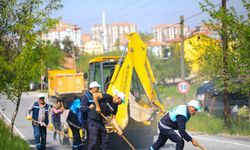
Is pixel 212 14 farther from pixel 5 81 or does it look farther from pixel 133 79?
pixel 5 81

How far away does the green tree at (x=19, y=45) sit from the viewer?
1562 centimetres

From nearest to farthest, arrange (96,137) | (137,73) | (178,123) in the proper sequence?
(178,123) < (96,137) < (137,73)

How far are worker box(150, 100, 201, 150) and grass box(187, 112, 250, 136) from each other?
10464 millimetres

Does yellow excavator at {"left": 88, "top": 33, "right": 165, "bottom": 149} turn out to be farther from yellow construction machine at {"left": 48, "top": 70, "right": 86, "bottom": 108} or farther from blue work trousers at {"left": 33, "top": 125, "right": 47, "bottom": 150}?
yellow construction machine at {"left": 48, "top": 70, "right": 86, "bottom": 108}

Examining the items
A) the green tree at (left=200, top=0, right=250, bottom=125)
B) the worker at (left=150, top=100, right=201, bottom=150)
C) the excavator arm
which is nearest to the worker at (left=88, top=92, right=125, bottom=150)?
the worker at (left=150, top=100, right=201, bottom=150)

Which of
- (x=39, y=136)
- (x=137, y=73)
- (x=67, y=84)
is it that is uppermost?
(x=137, y=73)

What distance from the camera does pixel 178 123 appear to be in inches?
443

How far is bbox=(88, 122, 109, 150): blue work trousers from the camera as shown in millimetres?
12250

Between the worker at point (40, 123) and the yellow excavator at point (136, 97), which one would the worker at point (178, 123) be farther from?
the worker at point (40, 123)

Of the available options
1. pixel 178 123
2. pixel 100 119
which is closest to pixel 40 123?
pixel 100 119

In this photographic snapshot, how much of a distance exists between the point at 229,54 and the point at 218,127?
356cm

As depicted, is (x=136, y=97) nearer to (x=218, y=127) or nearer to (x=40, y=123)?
(x=40, y=123)

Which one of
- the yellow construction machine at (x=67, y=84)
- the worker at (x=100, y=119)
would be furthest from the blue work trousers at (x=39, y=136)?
the yellow construction machine at (x=67, y=84)

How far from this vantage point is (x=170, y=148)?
16.2 metres
